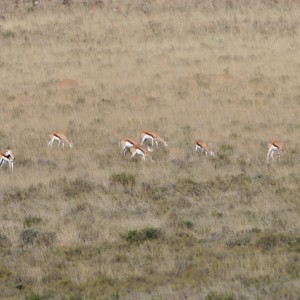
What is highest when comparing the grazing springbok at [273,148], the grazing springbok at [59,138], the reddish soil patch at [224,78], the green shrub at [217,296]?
the reddish soil patch at [224,78]

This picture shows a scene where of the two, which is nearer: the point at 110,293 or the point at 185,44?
the point at 110,293

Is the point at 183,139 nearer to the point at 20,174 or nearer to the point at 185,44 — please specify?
the point at 20,174

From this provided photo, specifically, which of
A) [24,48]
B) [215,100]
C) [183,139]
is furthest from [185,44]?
[183,139]

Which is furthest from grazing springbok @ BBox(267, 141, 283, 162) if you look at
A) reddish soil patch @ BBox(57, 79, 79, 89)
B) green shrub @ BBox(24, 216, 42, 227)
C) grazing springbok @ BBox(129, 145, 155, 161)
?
reddish soil patch @ BBox(57, 79, 79, 89)

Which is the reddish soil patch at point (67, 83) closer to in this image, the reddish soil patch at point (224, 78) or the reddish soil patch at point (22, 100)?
the reddish soil patch at point (22, 100)

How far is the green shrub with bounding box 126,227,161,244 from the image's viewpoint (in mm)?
14131

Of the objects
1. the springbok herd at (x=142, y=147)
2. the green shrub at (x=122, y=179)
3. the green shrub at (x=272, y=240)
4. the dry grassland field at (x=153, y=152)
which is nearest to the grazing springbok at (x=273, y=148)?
the springbok herd at (x=142, y=147)

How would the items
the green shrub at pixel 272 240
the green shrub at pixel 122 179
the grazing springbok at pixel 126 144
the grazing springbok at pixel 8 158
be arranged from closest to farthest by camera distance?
1. the green shrub at pixel 272 240
2. the green shrub at pixel 122 179
3. the grazing springbok at pixel 8 158
4. the grazing springbok at pixel 126 144

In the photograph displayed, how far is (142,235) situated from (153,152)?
9.07 meters

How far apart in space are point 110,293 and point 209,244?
9.80ft

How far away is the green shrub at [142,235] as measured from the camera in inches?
556

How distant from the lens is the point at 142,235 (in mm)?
14242

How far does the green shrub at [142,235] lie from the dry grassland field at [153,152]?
0.03m

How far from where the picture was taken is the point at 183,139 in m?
24.7
